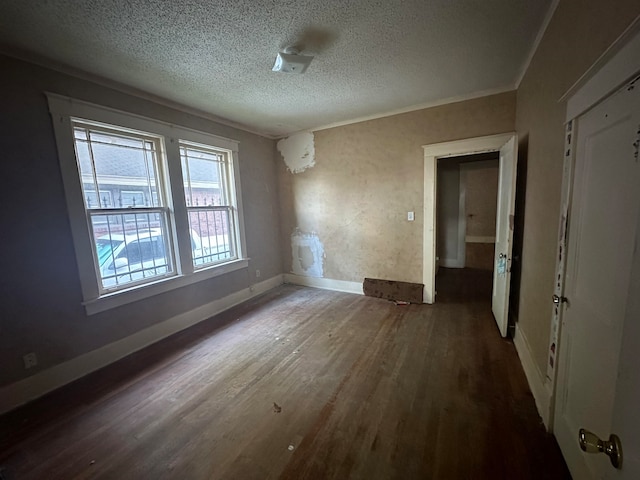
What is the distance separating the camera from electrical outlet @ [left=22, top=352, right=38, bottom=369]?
2006 mm

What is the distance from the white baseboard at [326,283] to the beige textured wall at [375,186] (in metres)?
0.09

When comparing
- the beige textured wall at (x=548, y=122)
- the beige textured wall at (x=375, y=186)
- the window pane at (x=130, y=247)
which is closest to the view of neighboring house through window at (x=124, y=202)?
the window pane at (x=130, y=247)

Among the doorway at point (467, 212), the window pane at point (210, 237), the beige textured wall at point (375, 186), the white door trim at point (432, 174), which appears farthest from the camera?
the doorway at point (467, 212)

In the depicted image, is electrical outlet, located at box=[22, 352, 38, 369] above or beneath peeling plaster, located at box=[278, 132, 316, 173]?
beneath

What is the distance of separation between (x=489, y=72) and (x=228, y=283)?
3871 mm

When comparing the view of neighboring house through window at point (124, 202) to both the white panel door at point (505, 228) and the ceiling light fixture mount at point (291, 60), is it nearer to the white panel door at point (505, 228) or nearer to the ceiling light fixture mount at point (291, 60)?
the ceiling light fixture mount at point (291, 60)

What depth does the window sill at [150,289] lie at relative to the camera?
2381 millimetres

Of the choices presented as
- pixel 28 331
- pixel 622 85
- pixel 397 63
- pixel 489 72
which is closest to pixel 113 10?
pixel 397 63

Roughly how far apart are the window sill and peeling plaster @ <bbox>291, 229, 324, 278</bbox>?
1.19m

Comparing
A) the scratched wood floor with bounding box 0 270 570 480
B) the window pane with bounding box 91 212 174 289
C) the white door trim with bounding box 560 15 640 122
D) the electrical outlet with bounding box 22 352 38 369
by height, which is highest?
the white door trim with bounding box 560 15 640 122

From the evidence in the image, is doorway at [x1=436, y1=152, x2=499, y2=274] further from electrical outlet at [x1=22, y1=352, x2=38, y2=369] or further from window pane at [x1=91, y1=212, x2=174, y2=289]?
electrical outlet at [x1=22, y1=352, x2=38, y2=369]

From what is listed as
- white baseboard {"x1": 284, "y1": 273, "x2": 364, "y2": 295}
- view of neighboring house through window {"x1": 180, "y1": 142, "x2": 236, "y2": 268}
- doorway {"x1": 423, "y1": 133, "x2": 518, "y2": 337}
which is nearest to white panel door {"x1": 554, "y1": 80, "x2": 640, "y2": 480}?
doorway {"x1": 423, "y1": 133, "x2": 518, "y2": 337}

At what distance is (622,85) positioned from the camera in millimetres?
945

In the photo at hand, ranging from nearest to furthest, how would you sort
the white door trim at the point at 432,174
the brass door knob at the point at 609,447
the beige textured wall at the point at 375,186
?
the brass door knob at the point at 609,447 < the white door trim at the point at 432,174 < the beige textured wall at the point at 375,186
